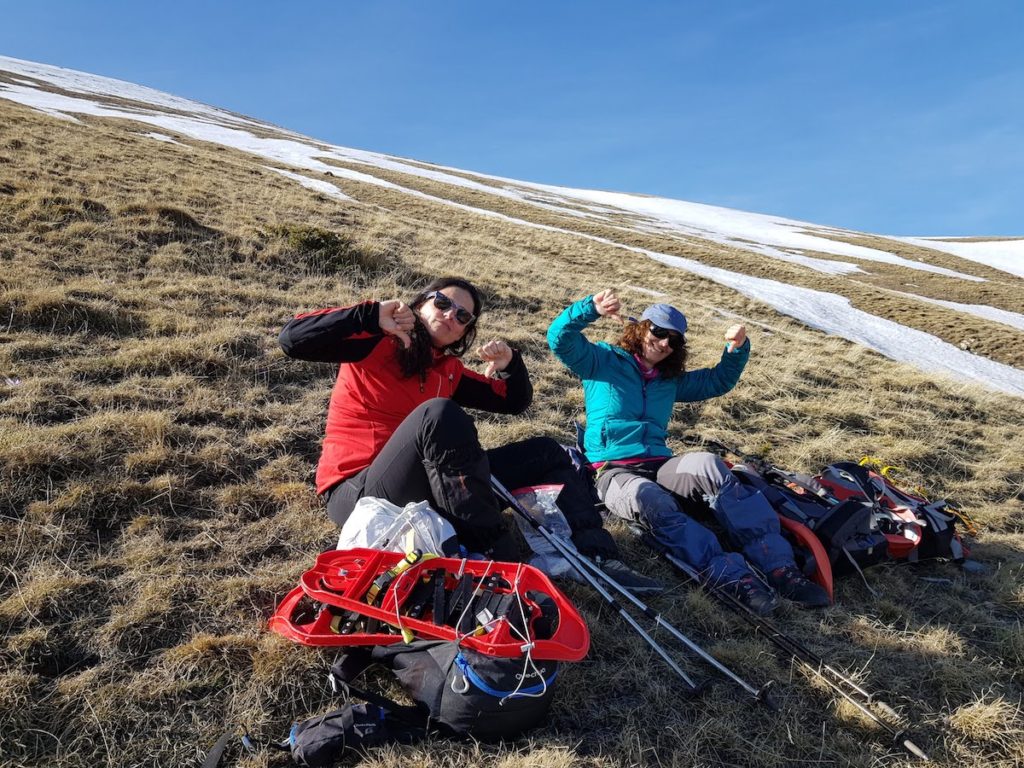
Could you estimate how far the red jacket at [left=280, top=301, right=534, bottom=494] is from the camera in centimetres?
365

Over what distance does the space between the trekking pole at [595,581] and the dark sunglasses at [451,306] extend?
1165 millimetres

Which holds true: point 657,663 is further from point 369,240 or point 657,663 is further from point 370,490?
point 369,240

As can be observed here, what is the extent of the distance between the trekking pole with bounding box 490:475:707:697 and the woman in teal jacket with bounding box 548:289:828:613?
778 mm

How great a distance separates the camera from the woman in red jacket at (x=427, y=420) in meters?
3.42

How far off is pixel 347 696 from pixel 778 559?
3021mm

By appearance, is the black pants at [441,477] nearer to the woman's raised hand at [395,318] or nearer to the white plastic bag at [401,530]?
the white plastic bag at [401,530]

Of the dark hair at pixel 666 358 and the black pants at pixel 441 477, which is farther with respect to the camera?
the dark hair at pixel 666 358

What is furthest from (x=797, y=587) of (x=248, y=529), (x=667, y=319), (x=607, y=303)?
(x=248, y=529)

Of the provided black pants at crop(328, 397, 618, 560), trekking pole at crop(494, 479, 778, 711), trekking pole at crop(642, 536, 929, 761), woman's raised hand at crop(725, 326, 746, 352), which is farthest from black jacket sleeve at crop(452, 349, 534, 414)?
woman's raised hand at crop(725, 326, 746, 352)

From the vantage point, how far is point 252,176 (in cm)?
1920

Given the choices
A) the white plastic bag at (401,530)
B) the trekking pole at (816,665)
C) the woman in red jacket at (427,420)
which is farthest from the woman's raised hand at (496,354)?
the trekking pole at (816,665)

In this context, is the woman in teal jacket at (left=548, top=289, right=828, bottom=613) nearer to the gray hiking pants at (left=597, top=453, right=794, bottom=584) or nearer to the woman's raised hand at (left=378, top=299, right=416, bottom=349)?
the gray hiking pants at (left=597, top=453, right=794, bottom=584)

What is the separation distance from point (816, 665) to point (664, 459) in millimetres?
2002

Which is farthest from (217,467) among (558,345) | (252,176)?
(252,176)
